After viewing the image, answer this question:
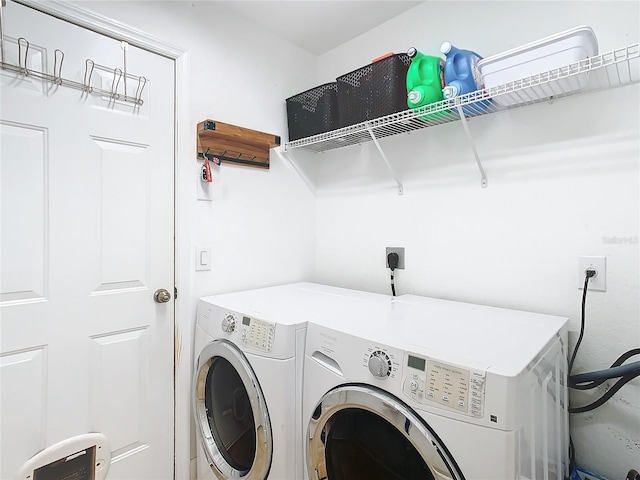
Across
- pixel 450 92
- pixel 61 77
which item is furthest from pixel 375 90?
pixel 61 77

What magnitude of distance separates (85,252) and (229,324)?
636 millimetres

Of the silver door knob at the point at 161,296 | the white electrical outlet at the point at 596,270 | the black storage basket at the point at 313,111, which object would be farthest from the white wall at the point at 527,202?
the silver door knob at the point at 161,296

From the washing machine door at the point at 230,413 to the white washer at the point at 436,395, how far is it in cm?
21

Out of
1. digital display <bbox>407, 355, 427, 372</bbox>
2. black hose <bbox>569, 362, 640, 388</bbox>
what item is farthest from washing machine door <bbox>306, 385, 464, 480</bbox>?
black hose <bbox>569, 362, 640, 388</bbox>

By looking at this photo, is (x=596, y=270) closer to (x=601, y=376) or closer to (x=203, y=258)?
(x=601, y=376)

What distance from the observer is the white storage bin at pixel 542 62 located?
1.09m

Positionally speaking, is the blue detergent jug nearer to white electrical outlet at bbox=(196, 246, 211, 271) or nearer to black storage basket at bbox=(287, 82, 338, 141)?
black storage basket at bbox=(287, 82, 338, 141)

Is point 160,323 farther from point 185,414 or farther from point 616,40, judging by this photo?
point 616,40

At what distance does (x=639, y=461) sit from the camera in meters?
1.21

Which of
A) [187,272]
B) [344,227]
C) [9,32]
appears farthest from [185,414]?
[9,32]

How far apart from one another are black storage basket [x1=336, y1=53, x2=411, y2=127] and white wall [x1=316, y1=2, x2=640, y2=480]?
1.02 feet

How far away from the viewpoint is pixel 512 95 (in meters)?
1.29

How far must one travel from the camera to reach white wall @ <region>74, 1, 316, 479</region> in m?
1.66

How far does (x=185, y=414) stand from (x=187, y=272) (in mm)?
670
